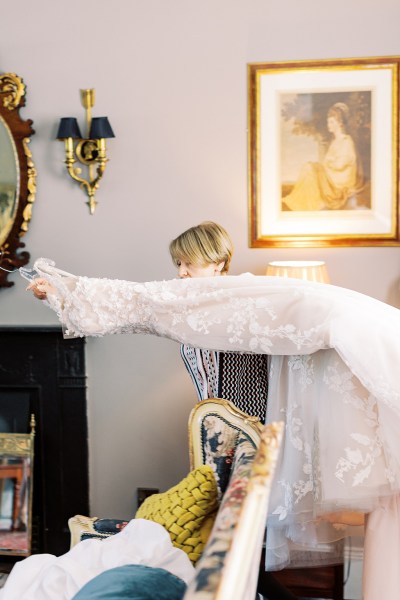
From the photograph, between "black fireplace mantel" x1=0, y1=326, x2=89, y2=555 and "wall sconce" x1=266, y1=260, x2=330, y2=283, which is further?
"black fireplace mantel" x1=0, y1=326, x2=89, y2=555

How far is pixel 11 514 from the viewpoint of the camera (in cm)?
341

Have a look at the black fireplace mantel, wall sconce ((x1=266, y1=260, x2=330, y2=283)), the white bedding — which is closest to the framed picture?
wall sconce ((x1=266, y1=260, x2=330, y2=283))

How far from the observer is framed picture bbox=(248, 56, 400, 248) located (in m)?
3.27

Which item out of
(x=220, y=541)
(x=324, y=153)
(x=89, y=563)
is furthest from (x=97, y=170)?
(x=220, y=541)

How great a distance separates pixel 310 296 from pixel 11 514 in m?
2.15

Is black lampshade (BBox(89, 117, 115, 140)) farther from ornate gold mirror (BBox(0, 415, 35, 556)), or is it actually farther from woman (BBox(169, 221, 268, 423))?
ornate gold mirror (BBox(0, 415, 35, 556))

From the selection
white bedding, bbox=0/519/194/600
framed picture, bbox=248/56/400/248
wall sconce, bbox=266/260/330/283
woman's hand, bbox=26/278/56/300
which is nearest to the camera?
white bedding, bbox=0/519/194/600

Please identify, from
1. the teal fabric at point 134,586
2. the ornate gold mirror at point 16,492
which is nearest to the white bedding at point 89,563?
the teal fabric at point 134,586

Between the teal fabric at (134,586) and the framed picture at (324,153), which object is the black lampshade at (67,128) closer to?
the framed picture at (324,153)

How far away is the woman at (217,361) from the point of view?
226 cm

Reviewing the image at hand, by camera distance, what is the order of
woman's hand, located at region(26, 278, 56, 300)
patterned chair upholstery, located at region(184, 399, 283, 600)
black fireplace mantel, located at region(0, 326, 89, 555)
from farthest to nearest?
1. black fireplace mantel, located at region(0, 326, 89, 555)
2. woman's hand, located at region(26, 278, 56, 300)
3. patterned chair upholstery, located at region(184, 399, 283, 600)

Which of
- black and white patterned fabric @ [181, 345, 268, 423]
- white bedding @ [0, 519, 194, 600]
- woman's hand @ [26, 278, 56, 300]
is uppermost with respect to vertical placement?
woman's hand @ [26, 278, 56, 300]

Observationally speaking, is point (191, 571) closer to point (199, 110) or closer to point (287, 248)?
point (287, 248)

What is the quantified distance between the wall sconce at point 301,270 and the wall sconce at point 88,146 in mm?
950
